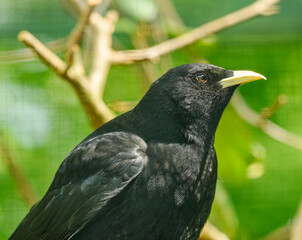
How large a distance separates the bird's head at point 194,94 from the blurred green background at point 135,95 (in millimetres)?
1151

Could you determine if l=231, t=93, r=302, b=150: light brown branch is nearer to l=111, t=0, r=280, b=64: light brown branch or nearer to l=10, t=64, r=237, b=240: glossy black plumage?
l=111, t=0, r=280, b=64: light brown branch

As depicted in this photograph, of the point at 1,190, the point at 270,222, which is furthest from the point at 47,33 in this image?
the point at 270,222

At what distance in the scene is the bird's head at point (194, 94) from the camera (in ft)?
7.19

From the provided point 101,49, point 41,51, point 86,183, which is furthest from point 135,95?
point 86,183

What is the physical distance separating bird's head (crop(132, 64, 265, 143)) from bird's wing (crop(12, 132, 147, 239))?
180 mm

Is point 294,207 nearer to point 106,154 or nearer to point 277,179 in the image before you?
point 277,179

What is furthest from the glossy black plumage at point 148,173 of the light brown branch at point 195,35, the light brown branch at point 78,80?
the light brown branch at point 195,35

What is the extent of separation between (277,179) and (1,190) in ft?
5.83

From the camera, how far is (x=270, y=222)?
11.4 ft

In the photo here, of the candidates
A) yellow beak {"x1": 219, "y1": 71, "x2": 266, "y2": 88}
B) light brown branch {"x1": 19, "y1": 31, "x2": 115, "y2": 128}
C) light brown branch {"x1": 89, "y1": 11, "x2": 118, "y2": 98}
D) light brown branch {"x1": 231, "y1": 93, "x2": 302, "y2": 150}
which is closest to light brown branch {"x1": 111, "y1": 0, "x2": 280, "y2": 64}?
light brown branch {"x1": 89, "y1": 11, "x2": 118, "y2": 98}

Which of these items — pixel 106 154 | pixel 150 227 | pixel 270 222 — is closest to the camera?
pixel 150 227

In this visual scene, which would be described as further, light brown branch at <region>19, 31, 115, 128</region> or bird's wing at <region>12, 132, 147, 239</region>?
light brown branch at <region>19, 31, 115, 128</region>

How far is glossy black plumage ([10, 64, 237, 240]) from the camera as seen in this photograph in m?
1.98

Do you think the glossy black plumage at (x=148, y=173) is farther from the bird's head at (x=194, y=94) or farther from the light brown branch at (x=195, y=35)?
the light brown branch at (x=195, y=35)
